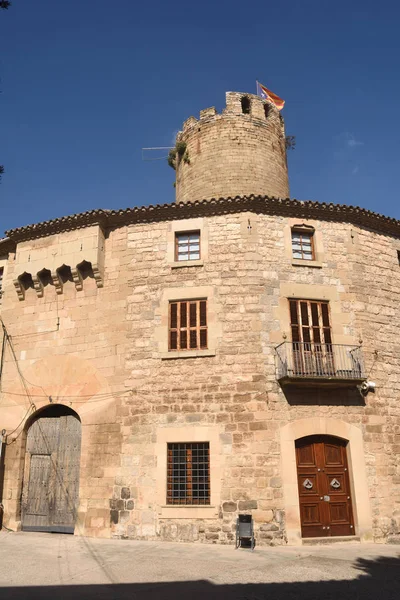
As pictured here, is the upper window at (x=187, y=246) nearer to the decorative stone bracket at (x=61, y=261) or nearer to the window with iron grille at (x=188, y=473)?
the decorative stone bracket at (x=61, y=261)

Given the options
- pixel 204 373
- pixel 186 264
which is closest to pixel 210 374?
pixel 204 373

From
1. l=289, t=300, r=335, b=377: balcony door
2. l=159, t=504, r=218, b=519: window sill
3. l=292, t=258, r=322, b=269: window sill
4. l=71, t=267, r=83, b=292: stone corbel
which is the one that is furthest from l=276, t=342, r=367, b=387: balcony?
l=71, t=267, r=83, b=292: stone corbel

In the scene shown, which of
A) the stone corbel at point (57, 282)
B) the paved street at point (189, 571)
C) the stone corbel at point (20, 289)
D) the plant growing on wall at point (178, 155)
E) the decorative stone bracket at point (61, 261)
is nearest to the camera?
the paved street at point (189, 571)

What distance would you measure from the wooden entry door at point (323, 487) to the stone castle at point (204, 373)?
40mm

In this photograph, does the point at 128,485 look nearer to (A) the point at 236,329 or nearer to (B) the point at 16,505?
(B) the point at 16,505

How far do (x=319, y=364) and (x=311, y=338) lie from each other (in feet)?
2.92

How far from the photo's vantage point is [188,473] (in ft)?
42.7

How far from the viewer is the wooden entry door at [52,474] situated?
1396 cm

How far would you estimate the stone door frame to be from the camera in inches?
486

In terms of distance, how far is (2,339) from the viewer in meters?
16.2

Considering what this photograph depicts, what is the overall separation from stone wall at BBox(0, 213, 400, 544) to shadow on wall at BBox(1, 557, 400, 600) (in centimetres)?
409

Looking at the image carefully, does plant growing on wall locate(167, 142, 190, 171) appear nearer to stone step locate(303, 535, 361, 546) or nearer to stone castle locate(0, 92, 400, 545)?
stone castle locate(0, 92, 400, 545)

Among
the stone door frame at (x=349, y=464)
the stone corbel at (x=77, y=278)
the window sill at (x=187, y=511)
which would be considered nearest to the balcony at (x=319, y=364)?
the stone door frame at (x=349, y=464)

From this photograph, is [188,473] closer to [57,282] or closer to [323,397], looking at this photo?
[323,397]
